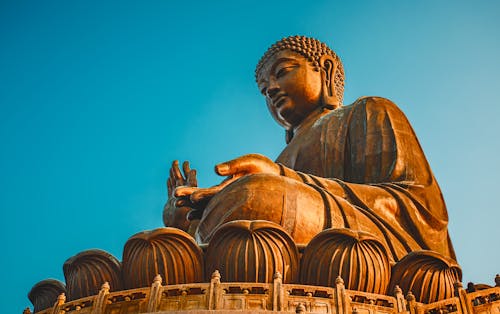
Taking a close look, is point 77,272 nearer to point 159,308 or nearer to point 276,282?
point 159,308

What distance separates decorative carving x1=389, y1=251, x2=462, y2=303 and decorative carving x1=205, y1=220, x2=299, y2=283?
3.10 ft

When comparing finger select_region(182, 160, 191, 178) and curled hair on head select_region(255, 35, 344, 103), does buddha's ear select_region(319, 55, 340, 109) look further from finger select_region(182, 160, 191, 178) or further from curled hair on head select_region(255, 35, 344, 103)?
finger select_region(182, 160, 191, 178)

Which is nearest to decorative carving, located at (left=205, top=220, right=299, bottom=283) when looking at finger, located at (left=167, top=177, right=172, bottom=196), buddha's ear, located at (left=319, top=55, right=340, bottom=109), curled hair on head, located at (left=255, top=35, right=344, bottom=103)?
finger, located at (left=167, top=177, right=172, bottom=196)

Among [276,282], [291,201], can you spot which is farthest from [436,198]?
[276,282]

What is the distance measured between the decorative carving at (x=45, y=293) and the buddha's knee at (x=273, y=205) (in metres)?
1.47

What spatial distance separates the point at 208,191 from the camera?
27.7ft

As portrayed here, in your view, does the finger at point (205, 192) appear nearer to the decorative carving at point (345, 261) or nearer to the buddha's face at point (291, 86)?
the decorative carving at point (345, 261)

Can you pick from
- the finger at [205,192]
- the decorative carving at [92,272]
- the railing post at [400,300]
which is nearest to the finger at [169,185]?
the finger at [205,192]

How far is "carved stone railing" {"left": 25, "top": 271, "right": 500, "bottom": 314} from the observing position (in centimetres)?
621

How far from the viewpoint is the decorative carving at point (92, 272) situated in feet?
23.2

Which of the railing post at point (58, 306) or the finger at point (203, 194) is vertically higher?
the finger at point (203, 194)

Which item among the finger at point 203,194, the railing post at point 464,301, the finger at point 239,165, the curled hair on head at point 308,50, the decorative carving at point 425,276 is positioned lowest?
the railing post at point 464,301

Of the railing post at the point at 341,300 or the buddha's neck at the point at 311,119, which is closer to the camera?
the railing post at the point at 341,300

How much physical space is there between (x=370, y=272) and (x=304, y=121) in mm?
5399
